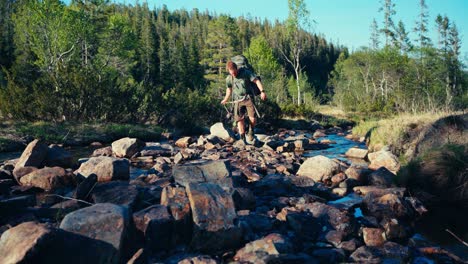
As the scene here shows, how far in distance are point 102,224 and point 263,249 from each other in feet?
4.44

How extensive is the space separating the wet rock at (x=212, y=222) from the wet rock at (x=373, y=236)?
1.39 meters

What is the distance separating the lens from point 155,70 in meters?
65.8

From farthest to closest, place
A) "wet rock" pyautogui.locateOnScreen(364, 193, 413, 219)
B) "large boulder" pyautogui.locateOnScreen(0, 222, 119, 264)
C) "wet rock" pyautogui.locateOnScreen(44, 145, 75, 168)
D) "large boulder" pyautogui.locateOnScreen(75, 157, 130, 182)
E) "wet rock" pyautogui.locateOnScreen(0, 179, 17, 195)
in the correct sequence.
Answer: "wet rock" pyautogui.locateOnScreen(44, 145, 75, 168) → "large boulder" pyautogui.locateOnScreen(75, 157, 130, 182) → "wet rock" pyautogui.locateOnScreen(0, 179, 17, 195) → "wet rock" pyautogui.locateOnScreen(364, 193, 413, 219) → "large boulder" pyautogui.locateOnScreen(0, 222, 119, 264)

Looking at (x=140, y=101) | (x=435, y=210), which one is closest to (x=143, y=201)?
(x=435, y=210)

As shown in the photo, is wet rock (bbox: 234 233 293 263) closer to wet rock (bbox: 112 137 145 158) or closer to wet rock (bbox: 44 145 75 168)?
wet rock (bbox: 44 145 75 168)

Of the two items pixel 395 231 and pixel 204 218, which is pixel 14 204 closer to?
pixel 204 218

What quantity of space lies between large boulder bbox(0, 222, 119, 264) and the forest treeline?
13.5m

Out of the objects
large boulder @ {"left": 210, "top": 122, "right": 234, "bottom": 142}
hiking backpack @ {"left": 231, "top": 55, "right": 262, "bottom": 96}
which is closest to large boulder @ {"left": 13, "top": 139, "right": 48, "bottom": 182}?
hiking backpack @ {"left": 231, "top": 55, "right": 262, "bottom": 96}

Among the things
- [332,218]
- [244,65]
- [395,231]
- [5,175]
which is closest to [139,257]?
[332,218]

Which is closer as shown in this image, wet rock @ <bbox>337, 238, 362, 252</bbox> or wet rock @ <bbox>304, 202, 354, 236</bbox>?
wet rock @ <bbox>337, 238, 362, 252</bbox>

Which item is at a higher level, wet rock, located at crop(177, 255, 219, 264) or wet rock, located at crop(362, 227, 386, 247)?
wet rock, located at crop(177, 255, 219, 264)

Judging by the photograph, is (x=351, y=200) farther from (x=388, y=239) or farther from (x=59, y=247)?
(x=59, y=247)

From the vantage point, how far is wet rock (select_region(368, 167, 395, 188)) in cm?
607

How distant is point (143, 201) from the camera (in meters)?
4.26
